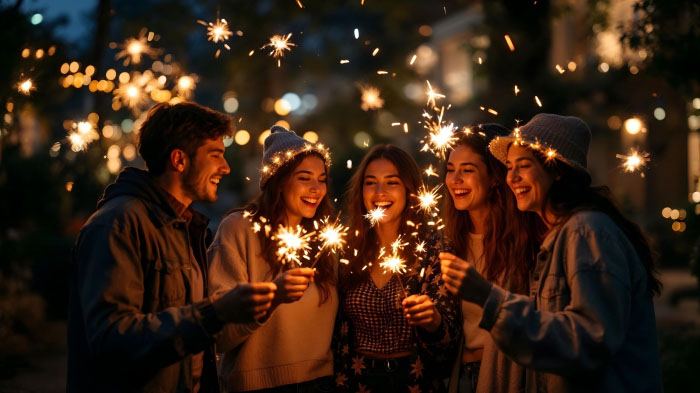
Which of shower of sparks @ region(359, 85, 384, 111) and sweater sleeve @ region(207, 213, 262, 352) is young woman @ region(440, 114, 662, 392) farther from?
shower of sparks @ region(359, 85, 384, 111)

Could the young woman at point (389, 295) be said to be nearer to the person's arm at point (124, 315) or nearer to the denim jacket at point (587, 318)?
the denim jacket at point (587, 318)

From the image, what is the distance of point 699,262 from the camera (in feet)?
21.8

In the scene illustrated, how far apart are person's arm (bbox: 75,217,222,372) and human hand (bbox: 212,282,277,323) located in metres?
0.05

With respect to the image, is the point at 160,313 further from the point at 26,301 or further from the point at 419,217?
the point at 26,301

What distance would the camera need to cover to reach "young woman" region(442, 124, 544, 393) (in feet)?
13.9

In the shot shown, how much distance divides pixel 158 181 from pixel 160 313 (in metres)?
0.85

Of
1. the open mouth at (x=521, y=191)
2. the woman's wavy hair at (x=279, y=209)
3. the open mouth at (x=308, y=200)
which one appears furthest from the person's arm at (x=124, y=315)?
the open mouth at (x=521, y=191)

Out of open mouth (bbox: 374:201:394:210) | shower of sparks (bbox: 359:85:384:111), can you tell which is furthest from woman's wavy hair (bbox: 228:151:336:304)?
shower of sparks (bbox: 359:85:384:111)

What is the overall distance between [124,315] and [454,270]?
5.30 ft

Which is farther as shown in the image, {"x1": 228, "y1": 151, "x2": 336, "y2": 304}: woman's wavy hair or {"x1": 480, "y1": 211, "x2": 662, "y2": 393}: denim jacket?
{"x1": 228, "y1": 151, "x2": 336, "y2": 304}: woman's wavy hair

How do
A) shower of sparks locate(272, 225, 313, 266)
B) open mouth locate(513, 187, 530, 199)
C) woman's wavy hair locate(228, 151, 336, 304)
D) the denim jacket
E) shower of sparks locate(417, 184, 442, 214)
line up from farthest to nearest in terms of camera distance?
shower of sparks locate(417, 184, 442, 214) → woman's wavy hair locate(228, 151, 336, 304) → shower of sparks locate(272, 225, 313, 266) → open mouth locate(513, 187, 530, 199) → the denim jacket

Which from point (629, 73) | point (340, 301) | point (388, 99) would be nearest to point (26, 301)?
point (340, 301)

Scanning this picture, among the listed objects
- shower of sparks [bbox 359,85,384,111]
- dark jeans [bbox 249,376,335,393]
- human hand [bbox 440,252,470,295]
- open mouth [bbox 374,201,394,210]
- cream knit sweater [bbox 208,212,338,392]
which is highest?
shower of sparks [bbox 359,85,384,111]

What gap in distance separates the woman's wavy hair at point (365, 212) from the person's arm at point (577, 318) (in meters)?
1.81
